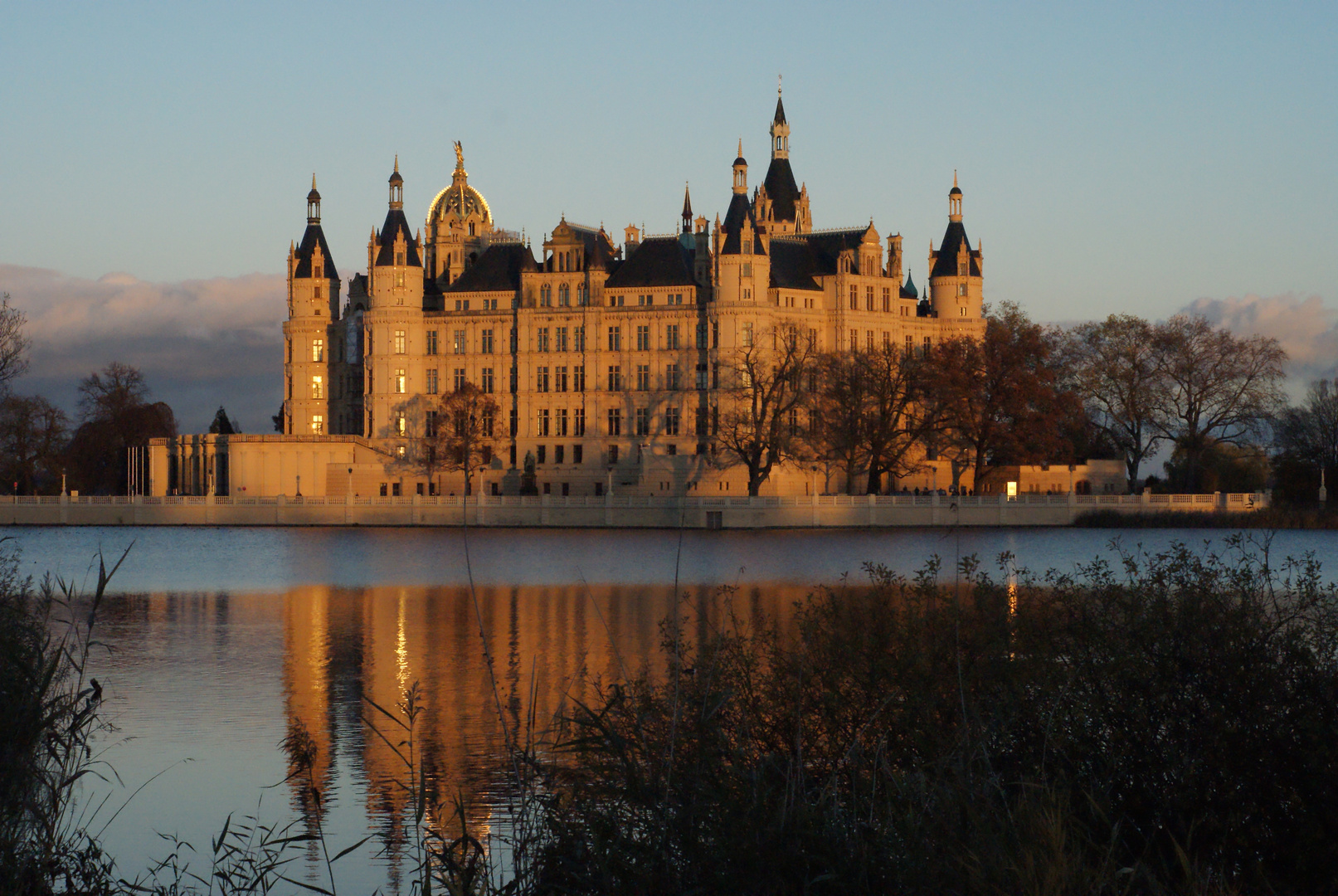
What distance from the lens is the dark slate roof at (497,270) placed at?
85.2 metres

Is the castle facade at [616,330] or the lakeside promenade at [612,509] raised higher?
the castle facade at [616,330]

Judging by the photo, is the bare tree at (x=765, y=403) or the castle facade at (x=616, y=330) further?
the castle facade at (x=616, y=330)

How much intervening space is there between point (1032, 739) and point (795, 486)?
65733mm

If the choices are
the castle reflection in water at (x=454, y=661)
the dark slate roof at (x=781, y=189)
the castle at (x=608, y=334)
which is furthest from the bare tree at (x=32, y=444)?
the castle reflection in water at (x=454, y=661)

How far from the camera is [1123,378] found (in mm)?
75750

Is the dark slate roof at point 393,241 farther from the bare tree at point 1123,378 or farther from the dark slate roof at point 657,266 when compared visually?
the bare tree at point 1123,378

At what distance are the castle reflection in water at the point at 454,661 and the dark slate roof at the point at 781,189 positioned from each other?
202 feet

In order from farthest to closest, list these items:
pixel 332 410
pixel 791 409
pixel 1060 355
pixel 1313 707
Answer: pixel 332 410, pixel 1060 355, pixel 791 409, pixel 1313 707

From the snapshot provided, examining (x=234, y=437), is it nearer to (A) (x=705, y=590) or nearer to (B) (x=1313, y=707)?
(A) (x=705, y=590)

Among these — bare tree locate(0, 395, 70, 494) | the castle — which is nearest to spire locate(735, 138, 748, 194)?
the castle

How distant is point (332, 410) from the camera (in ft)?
302

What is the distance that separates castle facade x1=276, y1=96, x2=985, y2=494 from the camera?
77.9 meters

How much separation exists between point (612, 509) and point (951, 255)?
86.2 ft

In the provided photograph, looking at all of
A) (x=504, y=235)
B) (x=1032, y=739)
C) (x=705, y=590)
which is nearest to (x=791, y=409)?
(x=504, y=235)
